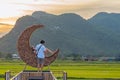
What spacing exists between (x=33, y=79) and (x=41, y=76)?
0.54m

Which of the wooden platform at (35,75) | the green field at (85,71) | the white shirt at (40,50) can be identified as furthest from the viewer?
the green field at (85,71)

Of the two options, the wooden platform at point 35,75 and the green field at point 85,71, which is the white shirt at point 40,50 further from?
the green field at point 85,71

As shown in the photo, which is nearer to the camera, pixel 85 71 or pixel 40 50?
pixel 40 50

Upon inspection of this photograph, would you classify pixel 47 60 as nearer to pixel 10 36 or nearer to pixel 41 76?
pixel 41 76

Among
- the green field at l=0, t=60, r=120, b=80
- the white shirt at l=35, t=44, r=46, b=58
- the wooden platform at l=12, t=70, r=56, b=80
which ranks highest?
the white shirt at l=35, t=44, r=46, b=58

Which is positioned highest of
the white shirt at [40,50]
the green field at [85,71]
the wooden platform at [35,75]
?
the white shirt at [40,50]

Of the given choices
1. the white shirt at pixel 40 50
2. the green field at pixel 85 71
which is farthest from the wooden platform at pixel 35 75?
the white shirt at pixel 40 50

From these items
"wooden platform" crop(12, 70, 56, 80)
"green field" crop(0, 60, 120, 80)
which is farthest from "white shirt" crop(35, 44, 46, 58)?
"green field" crop(0, 60, 120, 80)

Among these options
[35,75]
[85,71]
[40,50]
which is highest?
[40,50]

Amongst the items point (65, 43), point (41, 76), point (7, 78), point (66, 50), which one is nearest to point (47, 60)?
point (41, 76)

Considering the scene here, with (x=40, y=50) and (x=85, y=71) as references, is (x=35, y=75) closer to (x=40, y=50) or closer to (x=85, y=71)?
(x=40, y=50)

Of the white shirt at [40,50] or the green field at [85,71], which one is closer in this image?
the white shirt at [40,50]

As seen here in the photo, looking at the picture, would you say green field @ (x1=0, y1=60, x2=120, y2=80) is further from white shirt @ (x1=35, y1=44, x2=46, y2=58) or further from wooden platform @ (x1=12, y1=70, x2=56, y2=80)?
white shirt @ (x1=35, y1=44, x2=46, y2=58)

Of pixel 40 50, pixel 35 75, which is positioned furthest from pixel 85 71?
pixel 35 75
